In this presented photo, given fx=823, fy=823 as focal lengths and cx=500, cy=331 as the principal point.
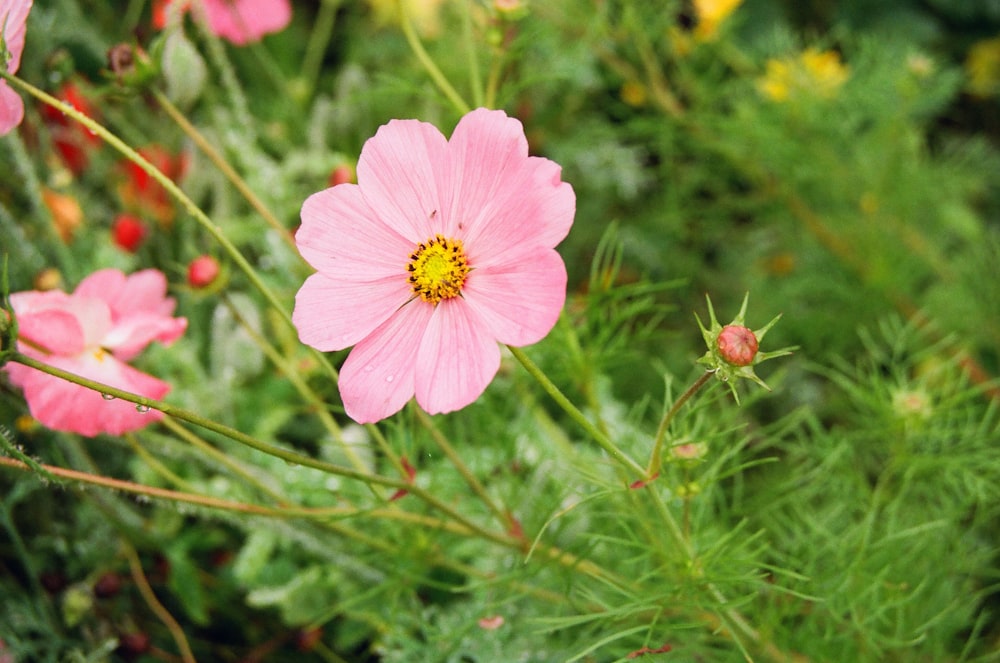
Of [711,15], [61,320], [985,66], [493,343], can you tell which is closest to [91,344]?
[61,320]

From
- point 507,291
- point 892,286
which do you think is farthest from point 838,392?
point 507,291

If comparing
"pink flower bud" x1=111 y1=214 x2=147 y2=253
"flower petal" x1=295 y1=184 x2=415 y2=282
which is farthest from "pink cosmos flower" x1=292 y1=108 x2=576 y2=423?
"pink flower bud" x1=111 y1=214 x2=147 y2=253

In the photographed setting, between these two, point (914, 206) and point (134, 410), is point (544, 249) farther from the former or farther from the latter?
point (914, 206)

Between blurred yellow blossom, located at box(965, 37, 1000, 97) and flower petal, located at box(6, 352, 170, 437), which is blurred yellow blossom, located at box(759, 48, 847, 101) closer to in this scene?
blurred yellow blossom, located at box(965, 37, 1000, 97)

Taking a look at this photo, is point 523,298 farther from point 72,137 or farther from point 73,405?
point 72,137

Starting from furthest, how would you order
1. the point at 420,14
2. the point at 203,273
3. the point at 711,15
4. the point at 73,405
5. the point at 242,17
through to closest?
the point at 420,14 → the point at 711,15 → the point at 242,17 → the point at 203,273 → the point at 73,405

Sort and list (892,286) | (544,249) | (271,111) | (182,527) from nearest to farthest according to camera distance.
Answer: (544,249)
(182,527)
(892,286)
(271,111)
